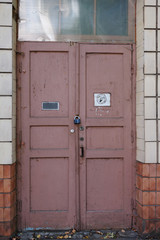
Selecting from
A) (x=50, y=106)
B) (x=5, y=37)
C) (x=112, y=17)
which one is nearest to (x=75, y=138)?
(x=50, y=106)

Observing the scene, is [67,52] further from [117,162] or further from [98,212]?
[98,212]

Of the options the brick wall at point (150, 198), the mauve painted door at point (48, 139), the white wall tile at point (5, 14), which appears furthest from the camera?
the mauve painted door at point (48, 139)

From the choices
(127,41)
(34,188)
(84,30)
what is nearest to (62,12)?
(84,30)

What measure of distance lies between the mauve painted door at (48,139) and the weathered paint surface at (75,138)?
0.01 meters

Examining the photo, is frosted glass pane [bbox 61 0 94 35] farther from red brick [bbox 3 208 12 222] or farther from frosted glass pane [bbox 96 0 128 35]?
red brick [bbox 3 208 12 222]

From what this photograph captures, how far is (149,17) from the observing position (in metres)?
2.88

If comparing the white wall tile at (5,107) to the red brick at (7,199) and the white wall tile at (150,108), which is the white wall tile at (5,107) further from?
the white wall tile at (150,108)

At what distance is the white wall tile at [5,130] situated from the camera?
279 centimetres

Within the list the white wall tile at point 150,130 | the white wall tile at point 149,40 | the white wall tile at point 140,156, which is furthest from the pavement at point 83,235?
the white wall tile at point 149,40

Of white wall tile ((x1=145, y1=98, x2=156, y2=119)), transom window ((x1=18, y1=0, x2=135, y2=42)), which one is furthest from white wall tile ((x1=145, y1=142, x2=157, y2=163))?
transom window ((x1=18, y1=0, x2=135, y2=42))

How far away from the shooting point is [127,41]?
123 inches

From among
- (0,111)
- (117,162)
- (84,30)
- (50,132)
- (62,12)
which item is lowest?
(117,162)

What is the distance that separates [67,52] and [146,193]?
2113 millimetres

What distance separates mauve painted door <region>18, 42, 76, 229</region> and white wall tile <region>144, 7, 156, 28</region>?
39.8 inches
